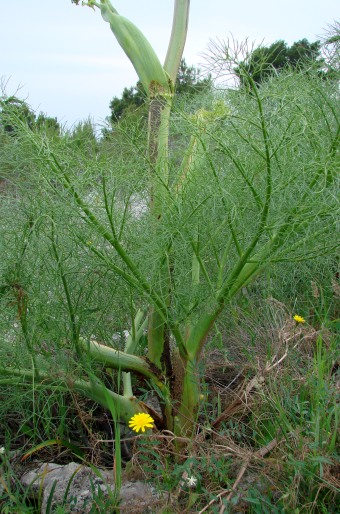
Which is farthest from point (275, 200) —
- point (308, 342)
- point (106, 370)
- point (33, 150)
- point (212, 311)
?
point (106, 370)

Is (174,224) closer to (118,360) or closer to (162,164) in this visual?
(162,164)

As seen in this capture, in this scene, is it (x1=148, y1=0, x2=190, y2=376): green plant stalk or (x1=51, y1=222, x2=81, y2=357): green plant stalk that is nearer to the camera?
(x1=51, y1=222, x2=81, y2=357): green plant stalk

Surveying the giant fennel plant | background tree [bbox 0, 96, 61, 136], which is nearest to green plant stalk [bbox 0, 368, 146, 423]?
the giant fennel plant

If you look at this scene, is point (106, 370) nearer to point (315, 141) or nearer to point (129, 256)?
point (129, 256)

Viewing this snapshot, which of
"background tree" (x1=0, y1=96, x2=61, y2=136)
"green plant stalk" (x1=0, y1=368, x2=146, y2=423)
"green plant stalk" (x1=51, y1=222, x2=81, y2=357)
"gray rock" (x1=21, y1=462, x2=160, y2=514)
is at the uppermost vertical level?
"background tree" (x1=0, y1=96, x2=61, y2=136)

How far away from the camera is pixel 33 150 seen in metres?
1.67

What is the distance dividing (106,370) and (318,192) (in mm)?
1041

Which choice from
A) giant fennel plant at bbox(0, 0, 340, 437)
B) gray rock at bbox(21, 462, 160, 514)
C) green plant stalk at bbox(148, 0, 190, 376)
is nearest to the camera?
gray rock at bbox(21, 462, 160, 514)

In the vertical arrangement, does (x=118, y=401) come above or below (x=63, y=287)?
below

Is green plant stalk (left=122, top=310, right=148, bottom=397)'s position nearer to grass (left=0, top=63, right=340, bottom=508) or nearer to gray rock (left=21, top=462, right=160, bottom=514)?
grass (left=0, top=63, right=340, bottom=508)

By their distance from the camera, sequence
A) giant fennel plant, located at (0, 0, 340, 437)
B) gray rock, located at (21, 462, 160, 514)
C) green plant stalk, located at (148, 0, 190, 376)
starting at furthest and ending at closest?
green plant stalk, located at (148, 0, 190, 376) < giant fennel plant, located at (0, 0, 340, 437) < gray rock, located at (21, 462, 160, 514)

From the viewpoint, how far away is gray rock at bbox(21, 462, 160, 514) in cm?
146

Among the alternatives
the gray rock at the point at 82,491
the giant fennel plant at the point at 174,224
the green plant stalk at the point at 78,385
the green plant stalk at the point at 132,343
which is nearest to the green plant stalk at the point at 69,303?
the giant fennel plant at the point at 174,224

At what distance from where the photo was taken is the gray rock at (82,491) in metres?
1.46
